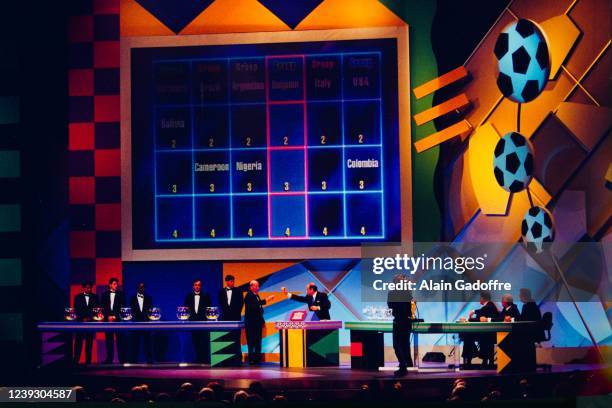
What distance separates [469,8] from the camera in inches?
516

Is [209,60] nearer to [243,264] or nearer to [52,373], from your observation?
[243,264]

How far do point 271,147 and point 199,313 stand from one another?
2.34 meters

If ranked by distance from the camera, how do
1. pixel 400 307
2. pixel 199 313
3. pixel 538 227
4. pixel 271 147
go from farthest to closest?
pixel 271 147, pixel 199 313, pixel 538 227, pixel 400 307

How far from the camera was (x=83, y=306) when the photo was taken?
12875 millimetres

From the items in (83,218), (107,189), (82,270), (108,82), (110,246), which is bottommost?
(82,270)

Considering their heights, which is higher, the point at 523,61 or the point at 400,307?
the point at 523,61

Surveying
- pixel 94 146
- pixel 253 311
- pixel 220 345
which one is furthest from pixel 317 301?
pixel 94 146

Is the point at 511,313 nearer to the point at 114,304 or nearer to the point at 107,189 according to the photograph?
the point at 114,304

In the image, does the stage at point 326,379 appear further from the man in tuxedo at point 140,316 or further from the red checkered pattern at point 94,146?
the red checkered pattern at point 94,146

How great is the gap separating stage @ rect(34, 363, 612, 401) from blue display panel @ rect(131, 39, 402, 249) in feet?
6.16

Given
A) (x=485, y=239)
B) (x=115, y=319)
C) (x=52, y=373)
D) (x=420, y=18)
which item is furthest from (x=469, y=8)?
(x=52, y=373)

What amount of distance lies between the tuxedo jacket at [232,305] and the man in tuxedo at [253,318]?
248mm

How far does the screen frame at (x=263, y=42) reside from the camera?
12.9m

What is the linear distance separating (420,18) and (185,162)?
143 inches
